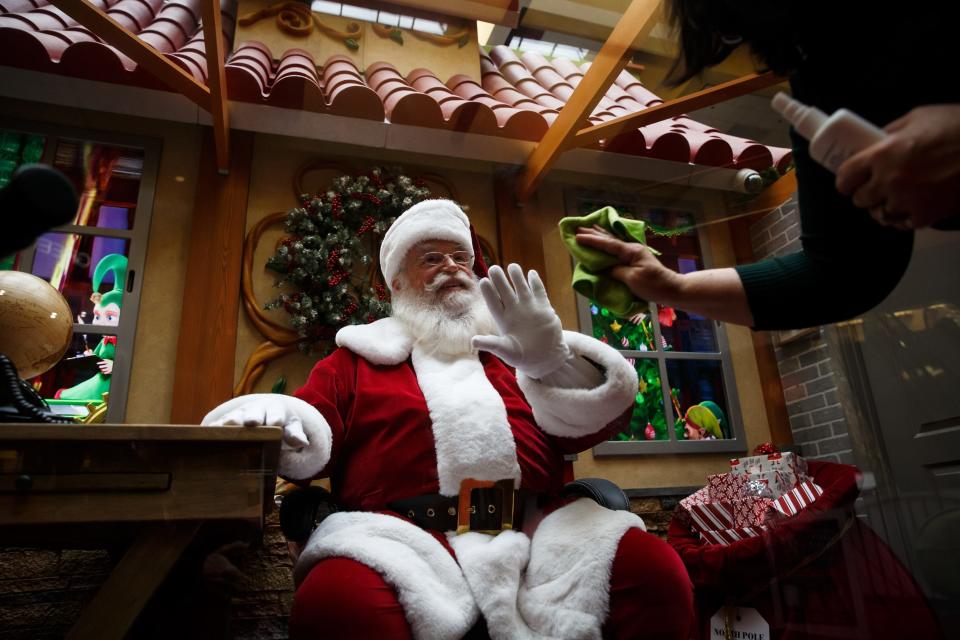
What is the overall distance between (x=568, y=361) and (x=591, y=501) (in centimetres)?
32

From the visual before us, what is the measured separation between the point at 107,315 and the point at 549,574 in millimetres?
1803

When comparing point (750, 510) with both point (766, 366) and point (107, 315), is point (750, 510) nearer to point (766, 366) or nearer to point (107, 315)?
point (766, 366)

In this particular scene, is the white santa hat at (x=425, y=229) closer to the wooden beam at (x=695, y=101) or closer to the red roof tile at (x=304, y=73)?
the red roof tile at (x=304, y=73)

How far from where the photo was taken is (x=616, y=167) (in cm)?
125

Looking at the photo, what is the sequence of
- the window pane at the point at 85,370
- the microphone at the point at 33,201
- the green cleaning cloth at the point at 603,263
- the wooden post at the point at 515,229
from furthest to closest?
the window pane at the point at 85,370 < the wooden post at the point at 515,229 < the green cleaning cloth at the point at 603,263 < the microphone at the point at 33,201

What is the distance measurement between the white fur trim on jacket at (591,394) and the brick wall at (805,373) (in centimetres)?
47

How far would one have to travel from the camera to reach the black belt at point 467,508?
1354mm

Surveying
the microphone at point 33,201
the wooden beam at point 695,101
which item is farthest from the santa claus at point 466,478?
the microphone at point 33,201

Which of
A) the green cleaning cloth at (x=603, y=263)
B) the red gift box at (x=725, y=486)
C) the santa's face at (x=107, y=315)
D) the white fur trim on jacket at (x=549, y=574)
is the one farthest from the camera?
the santa's face at (x=107, y=315)

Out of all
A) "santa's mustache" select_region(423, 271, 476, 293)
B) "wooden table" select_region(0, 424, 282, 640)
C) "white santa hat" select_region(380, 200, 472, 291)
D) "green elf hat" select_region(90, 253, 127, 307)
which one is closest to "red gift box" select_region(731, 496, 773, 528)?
"santa's mustache" select_region(423, 271, 476, 293)

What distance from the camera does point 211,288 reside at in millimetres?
2492

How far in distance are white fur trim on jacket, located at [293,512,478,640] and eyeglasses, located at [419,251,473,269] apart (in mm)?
786

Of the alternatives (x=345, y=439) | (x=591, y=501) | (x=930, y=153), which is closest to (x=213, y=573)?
(x=345, y=439)

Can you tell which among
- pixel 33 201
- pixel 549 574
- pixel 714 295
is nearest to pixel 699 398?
pixel 549 574
